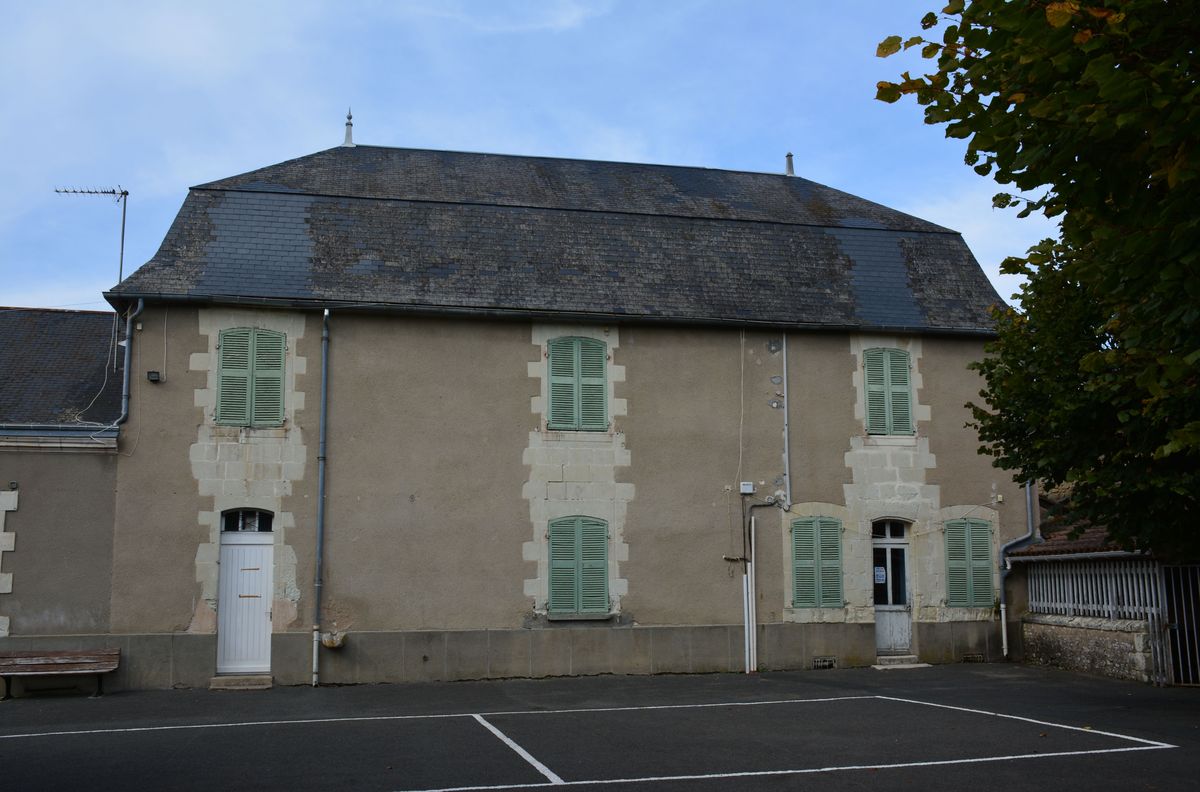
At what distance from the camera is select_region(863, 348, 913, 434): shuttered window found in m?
15.1

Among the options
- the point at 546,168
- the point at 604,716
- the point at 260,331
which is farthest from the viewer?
the point at 546,168

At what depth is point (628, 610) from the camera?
1407cm

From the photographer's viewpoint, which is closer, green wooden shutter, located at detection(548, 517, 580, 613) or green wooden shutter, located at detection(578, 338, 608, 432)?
green wooden shutter, located at detection(548, 517, 580, 613)

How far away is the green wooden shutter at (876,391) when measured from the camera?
15078 millimetres

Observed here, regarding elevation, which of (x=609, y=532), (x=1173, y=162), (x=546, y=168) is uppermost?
(x=546, y=168)

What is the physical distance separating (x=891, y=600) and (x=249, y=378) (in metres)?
9.05

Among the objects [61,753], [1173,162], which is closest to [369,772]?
[61,753]

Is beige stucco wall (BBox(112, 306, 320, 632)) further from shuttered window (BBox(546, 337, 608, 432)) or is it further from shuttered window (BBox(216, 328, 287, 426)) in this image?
shuttered window (BBox(546, 337, 608, 432))

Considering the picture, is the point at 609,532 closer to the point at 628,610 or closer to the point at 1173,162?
the point at 628,610

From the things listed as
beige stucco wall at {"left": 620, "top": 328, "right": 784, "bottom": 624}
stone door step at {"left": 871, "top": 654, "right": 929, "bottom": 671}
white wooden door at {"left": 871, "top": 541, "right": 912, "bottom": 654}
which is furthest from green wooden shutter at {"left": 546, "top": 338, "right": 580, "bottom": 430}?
stone door step at {"left": 871, "top": 654, "right": 929, "bottom": 671}

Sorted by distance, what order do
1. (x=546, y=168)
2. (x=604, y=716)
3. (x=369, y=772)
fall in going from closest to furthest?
1. (x=369, y=772)
2. (x=604, y=716)
3. (x=546, y=168)

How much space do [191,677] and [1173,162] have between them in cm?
1177

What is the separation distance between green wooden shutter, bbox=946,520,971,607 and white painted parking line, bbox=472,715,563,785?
25.3ft

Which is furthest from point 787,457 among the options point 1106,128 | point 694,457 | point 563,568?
point 1106,128
